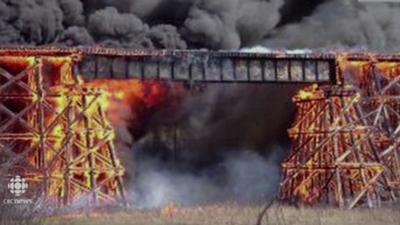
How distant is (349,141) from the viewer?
3919 centimetres

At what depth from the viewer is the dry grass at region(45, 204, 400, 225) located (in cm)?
2652

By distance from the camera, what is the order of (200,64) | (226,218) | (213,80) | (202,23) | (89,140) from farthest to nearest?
(202,23)
(213,80)
(200,64)
(89,140)
(226,218)

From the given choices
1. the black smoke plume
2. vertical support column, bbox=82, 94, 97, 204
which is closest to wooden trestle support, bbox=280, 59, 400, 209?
the black smoke plume

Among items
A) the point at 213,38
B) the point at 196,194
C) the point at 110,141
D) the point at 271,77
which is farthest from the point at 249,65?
the point at 196,194

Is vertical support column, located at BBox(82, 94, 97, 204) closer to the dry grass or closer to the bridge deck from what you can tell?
the bridge deck

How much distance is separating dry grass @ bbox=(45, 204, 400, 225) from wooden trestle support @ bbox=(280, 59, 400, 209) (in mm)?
5694

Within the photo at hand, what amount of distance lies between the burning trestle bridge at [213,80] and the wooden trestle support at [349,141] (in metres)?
0.05

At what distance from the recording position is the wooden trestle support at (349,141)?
38.7 meters

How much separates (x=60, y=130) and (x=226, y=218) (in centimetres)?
1219

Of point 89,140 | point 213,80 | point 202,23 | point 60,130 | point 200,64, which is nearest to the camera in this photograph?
point 89,140

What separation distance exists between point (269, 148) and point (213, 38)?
354 inches

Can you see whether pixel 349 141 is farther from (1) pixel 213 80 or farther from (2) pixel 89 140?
(2) pixel 89 140

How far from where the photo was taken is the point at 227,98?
50.2 m

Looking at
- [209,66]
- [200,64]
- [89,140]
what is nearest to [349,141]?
[209,66]
